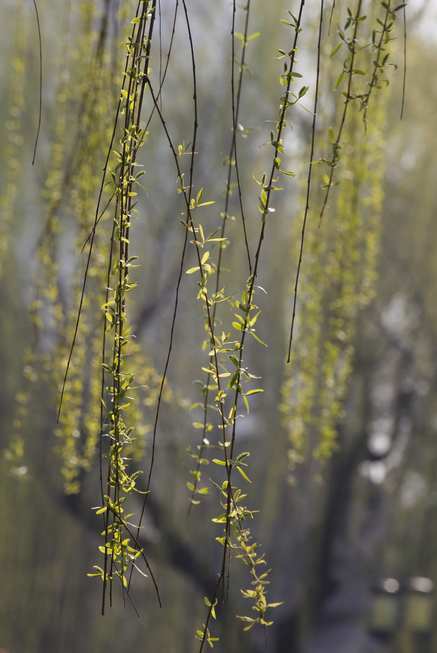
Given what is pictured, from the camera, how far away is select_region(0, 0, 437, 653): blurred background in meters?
3.13

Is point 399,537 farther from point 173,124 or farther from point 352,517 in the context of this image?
point 173,124

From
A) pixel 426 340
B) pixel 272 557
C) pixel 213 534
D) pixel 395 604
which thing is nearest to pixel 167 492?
pixel 213 534

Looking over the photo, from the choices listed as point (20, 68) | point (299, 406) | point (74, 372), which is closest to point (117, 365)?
point (74, 372)

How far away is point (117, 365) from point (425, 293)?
303cm

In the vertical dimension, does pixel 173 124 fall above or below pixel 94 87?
above

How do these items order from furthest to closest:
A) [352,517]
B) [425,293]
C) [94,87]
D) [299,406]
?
1. [352,517]
2. [425,293]
3. [299,406]
4. [94,87]

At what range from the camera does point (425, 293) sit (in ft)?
11.0

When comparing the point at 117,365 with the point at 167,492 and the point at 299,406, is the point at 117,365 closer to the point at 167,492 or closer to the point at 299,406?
the point at 299,406

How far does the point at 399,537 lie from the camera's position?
342cm

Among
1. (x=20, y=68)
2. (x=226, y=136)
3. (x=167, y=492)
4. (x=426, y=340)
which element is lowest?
(x=167, y=492)

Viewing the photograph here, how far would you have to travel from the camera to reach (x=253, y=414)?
11.8 ft

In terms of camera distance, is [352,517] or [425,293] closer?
[425,293]

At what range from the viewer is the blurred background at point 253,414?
3.13 m

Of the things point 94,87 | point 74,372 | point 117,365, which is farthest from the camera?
point 74,372
